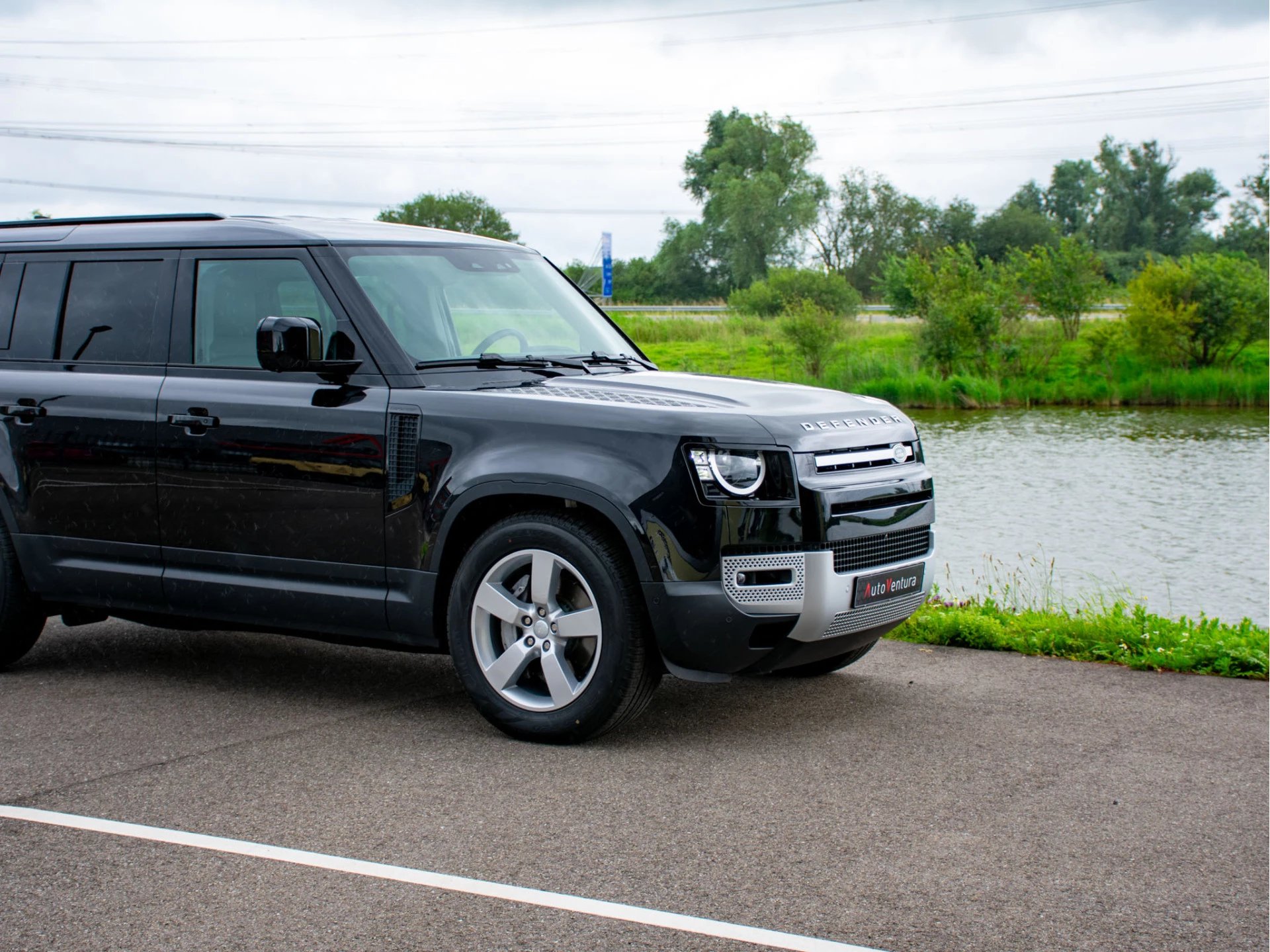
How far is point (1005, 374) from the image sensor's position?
3719cm

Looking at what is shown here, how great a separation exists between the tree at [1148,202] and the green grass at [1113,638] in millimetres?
90874

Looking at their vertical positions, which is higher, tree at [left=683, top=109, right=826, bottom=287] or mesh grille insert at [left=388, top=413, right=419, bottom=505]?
tree at [left=683, top=109, right=826, bottom=287]

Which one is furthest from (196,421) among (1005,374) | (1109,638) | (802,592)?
(1005,374)

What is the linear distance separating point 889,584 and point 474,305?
2.24 metres

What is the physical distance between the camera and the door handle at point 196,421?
19.2 ft

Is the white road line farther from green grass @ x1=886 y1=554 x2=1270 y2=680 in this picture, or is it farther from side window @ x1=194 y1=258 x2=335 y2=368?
green grass @ x1=886 y1=554 x2=1270 y2=680

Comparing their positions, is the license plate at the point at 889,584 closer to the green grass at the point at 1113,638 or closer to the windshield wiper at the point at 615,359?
the windshield wiper at the point at 615,359

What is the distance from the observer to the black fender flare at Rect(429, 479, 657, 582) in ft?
16.5

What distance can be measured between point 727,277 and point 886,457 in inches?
3228

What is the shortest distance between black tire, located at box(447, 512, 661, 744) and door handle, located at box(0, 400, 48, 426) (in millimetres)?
2341

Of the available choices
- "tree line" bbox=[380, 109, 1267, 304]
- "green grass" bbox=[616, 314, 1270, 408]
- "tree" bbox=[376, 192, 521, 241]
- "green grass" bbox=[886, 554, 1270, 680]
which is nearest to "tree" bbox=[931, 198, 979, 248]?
"tree line" bbox=[380, 109, 1267, 304]

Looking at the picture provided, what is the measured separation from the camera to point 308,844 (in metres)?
4.21

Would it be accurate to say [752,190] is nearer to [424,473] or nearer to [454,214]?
[454,214]

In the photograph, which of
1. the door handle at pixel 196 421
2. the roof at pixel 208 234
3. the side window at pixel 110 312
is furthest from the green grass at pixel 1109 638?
the side window at pixel 110 312
